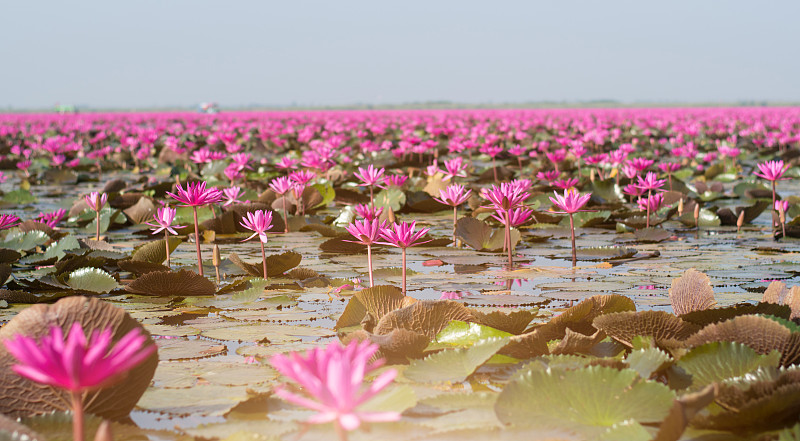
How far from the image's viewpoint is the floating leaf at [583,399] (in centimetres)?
151

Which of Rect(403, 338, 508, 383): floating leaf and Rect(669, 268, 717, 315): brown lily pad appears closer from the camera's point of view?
Rect(403, 338, 508, 383): floating leaf

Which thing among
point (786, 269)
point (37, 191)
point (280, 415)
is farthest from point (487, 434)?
point (37, 191)

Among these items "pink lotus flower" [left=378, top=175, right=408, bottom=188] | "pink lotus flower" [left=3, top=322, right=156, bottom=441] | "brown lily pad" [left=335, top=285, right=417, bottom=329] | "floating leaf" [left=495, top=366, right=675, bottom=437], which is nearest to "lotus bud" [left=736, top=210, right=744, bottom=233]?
"pink lotus flower" [left=378, top=175, right=408, bottom=188]

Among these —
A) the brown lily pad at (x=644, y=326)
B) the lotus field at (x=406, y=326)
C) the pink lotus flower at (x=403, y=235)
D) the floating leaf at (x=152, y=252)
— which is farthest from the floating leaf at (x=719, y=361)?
the floating leaf at (x=152, y=252)

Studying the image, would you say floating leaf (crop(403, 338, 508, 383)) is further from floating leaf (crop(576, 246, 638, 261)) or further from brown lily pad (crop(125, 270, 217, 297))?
floating leaf (crop(576, 246, 638, 261))

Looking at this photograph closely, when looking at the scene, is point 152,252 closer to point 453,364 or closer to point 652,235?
point 453,364

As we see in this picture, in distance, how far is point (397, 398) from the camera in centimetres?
150

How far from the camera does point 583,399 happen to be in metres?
1.52

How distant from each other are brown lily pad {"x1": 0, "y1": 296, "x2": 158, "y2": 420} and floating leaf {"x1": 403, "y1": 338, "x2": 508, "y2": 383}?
0.72 metres

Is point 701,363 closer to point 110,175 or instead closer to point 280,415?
point 280,415

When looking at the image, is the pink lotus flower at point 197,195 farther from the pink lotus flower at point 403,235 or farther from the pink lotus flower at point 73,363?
the pink lotus flower at point 73,363

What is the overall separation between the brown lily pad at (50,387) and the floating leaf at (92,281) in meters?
1.55

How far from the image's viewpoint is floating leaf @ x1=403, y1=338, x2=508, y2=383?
1.85 meters

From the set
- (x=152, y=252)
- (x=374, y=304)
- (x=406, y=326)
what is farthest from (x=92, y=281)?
(x=406, y=326)
